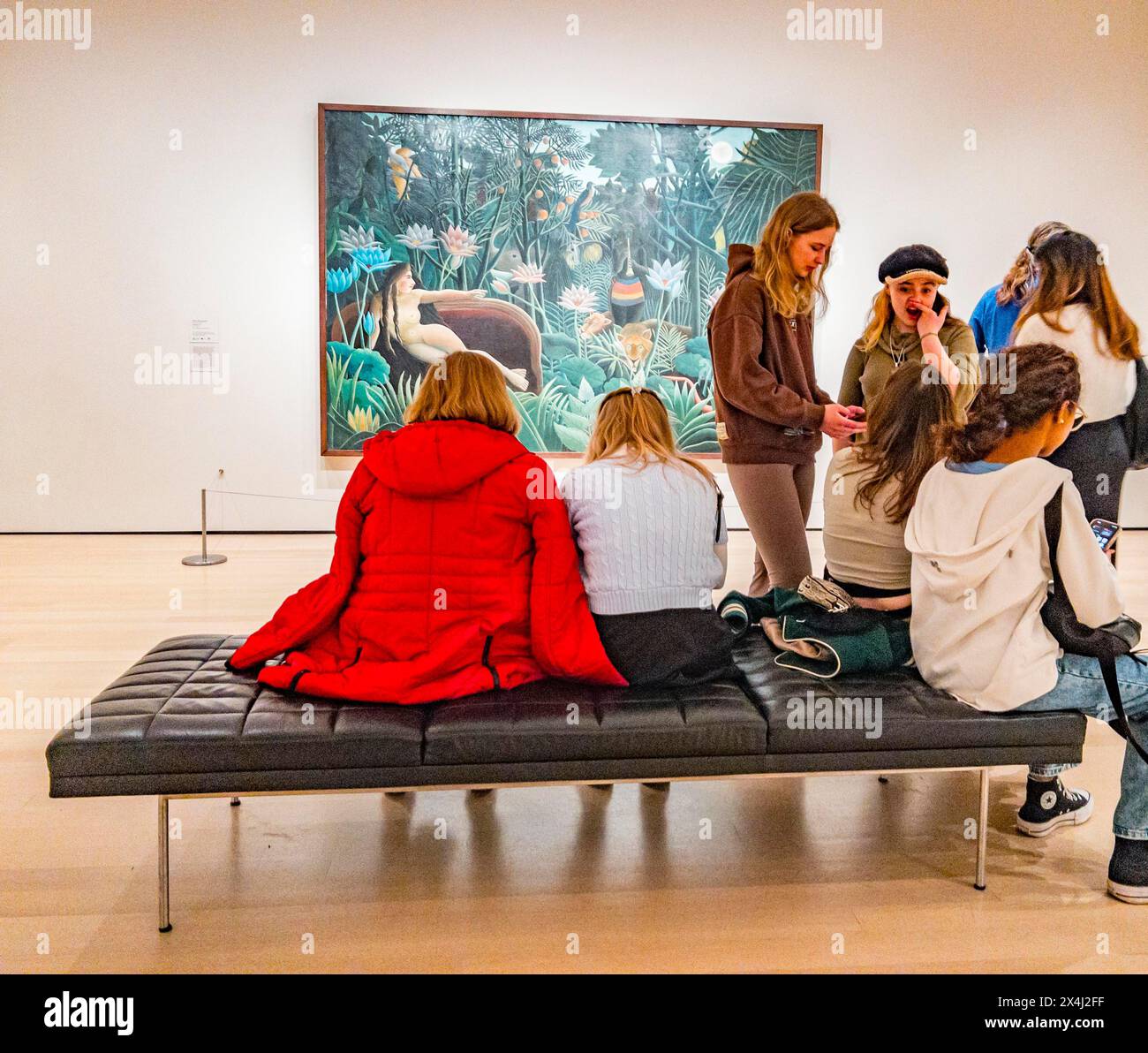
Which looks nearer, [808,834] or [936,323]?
[808,834]

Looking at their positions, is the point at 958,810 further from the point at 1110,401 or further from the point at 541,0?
the point at 541,0

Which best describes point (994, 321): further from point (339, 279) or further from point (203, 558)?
point (339, 279)

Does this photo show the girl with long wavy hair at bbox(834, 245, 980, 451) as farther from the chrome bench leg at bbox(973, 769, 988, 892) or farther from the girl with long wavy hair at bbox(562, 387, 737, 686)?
the chrome bench leg at bbox(973, 769, 988, 892)

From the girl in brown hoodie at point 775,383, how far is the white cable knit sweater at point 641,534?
1032mm

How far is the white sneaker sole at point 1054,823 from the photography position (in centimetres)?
332

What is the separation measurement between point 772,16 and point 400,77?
2.97 m

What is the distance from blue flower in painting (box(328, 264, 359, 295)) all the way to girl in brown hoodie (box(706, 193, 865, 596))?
16.9ft

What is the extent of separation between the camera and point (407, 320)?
880 centimetres

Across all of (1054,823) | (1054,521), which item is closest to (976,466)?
(1054,521)

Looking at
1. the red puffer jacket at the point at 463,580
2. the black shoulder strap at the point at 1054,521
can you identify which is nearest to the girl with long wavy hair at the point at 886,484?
the black shoulder strap at the point at 1054,521

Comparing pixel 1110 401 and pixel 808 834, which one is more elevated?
pixel 1110 401

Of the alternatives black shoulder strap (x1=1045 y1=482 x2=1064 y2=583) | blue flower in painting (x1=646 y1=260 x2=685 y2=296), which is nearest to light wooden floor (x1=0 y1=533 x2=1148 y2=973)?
black shoulder strap (x1=1045 y1=482 x2=1064 y2=583)

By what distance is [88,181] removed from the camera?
28.3 ft
